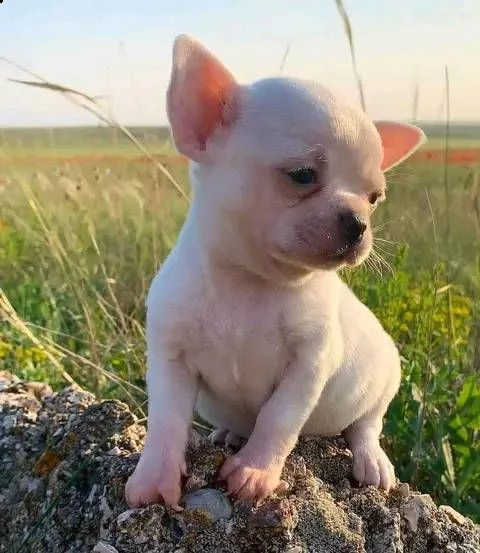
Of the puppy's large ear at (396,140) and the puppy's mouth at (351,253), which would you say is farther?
the puppy's large ear at (396,140)

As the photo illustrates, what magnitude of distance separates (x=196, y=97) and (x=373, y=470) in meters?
1.13

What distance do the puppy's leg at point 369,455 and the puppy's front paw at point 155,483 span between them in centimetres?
55

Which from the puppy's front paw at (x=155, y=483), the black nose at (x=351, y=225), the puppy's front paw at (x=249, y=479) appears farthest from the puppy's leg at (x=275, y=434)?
the black nose at (x=351, y=225)

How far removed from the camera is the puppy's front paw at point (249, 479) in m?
2.48

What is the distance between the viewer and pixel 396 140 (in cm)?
284

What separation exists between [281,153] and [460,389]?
2.09 meters

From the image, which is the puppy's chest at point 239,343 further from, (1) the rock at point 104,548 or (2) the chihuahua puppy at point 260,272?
(1) the rock at point 104,548

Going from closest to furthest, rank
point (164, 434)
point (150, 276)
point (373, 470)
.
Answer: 1. point (164, 434)
2. point (373, 470)
3. point (150, 276)

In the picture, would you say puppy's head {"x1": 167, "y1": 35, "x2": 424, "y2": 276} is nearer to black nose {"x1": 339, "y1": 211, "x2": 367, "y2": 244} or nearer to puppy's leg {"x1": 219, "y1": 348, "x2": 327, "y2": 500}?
black nose {"x1": 339, "y1": 211, "x2": 367, "y2": 244}

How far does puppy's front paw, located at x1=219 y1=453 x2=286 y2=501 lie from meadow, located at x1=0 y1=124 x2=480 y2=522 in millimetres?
660

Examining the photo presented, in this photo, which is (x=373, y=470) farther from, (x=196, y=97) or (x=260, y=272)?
(x=196, y=97)

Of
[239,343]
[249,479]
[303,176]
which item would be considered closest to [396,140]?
[303,176]

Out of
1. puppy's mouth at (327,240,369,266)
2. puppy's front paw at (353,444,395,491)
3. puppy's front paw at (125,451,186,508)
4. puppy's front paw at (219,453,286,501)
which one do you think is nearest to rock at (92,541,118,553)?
puppy's front paw at (125,451,186,508)

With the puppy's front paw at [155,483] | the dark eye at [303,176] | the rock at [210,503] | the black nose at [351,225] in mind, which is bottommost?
the rock at [210,503]
